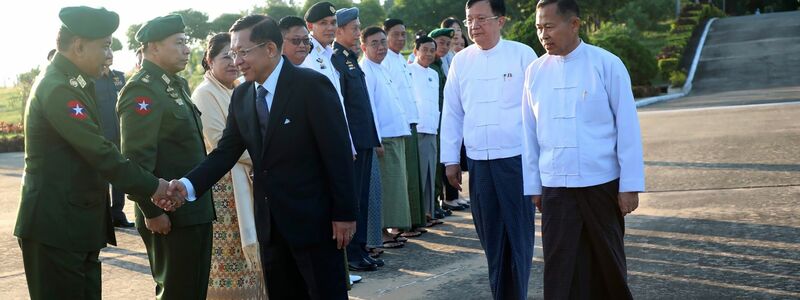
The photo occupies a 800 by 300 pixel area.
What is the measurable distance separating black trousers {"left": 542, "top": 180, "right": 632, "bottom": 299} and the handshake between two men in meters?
1.79

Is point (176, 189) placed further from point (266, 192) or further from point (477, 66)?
point (477, 66)

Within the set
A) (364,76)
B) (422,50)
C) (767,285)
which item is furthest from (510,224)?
(422,50)

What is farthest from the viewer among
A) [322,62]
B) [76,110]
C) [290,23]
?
[322,62]

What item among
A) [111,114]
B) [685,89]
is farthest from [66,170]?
[685,89]

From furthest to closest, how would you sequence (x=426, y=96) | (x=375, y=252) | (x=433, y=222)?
1. (x=426, y=96)
2. (x=433, y=222)
3. (x=375, y=252)

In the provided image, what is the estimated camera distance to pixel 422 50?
9.20 metres

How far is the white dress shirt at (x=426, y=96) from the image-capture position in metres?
8.94

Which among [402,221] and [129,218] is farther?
[129,218]

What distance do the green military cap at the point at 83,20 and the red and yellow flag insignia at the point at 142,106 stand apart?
0.44m

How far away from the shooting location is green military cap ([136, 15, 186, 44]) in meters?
4.76

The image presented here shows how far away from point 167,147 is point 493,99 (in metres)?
1.96

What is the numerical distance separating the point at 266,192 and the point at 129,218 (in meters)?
6.72

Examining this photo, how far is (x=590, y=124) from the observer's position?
460cm

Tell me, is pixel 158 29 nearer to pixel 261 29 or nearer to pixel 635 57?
pixel 261 29
